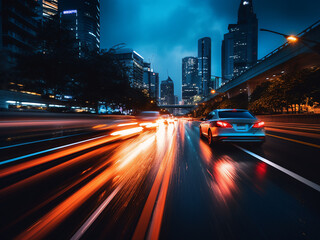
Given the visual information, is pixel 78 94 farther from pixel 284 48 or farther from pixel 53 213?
pixel 284 48

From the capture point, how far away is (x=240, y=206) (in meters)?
2.35

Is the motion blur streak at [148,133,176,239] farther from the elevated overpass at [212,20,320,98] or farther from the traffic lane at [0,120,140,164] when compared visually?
the elevated overpass at [212,20,320,98]

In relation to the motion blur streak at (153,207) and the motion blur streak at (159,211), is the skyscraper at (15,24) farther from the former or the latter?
the motion blur streak at (159,211)

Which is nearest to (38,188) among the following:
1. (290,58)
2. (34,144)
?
(34,144)

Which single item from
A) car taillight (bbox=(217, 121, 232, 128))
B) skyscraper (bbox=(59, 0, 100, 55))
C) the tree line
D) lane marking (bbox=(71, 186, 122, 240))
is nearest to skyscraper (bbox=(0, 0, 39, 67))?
the tree line

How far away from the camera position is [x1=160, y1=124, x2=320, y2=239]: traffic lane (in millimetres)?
1839

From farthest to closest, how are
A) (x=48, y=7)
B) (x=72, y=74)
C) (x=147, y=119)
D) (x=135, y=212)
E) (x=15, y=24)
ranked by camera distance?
(x=48, y=7)
(x=15, y=24)
(x=72, y=74)
(x=147, y=119)
(x=135, y=212)

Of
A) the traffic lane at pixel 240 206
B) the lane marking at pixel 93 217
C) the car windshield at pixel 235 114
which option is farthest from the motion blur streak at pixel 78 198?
the car windshield at pixel 235 114

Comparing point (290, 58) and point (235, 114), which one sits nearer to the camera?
point (235, 114)

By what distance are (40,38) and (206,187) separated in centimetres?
3615

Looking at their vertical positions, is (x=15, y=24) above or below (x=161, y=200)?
above

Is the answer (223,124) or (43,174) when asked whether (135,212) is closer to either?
(43,174)

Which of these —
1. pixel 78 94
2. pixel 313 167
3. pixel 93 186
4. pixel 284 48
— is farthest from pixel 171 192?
pixel 284 48

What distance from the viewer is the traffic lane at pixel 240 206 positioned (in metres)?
1.84
